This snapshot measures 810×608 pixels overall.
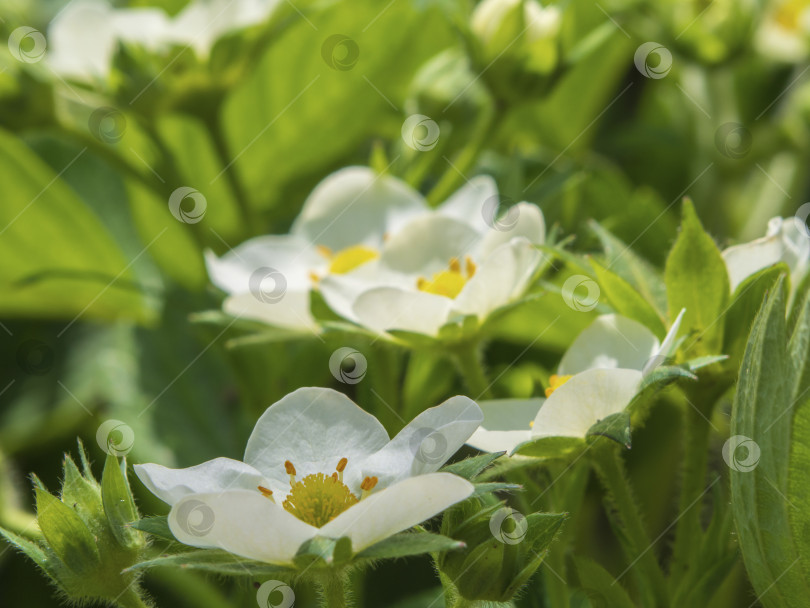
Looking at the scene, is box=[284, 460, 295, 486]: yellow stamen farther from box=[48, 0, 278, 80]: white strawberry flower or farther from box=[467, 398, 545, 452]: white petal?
box=[48, 0, 278, 80]: white strawberry flower

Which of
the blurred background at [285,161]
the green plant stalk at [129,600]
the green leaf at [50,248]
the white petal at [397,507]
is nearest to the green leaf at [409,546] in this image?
the white petal at [397,507]

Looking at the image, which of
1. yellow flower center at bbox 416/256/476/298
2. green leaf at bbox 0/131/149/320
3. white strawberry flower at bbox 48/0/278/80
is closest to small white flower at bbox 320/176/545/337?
yellow flower center at bbox 416/256/476/298

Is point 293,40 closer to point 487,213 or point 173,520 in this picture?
point 487,213

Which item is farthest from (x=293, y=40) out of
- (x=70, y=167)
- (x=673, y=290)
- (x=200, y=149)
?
(x=673, y=290)

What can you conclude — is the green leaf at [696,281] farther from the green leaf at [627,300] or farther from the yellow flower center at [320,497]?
the yellow flower center at [320,497]

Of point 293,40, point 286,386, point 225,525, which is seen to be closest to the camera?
point 225,525
